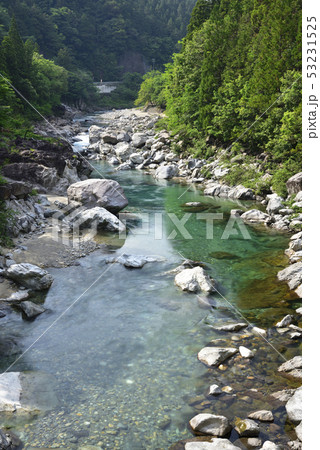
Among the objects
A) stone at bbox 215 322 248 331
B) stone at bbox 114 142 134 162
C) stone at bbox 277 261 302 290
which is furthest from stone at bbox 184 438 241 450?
stone at bbox 114 142 134 162

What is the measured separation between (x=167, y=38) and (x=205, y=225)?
106 meters

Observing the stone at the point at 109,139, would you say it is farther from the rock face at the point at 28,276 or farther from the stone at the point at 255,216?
the rock face at the point at 28,276

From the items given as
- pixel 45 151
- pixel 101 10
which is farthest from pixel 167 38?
pixel 45 151

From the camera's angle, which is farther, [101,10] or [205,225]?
[101,10]

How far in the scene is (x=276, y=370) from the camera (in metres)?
6.25

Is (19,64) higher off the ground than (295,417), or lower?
higher

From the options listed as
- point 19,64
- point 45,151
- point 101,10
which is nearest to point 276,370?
point 45,151

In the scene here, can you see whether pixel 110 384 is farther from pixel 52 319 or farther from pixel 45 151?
pixel 45 151

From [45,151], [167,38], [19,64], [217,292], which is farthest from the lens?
[167,38]

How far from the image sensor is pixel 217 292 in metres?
9.28

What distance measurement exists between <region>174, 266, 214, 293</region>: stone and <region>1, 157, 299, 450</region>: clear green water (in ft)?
0.84

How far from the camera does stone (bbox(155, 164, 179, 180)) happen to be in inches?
986

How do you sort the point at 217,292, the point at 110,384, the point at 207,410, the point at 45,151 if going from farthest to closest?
1. the point at 45,151
2. the point at 217,292
3. the point at 110,384
4. the point at 207,410
